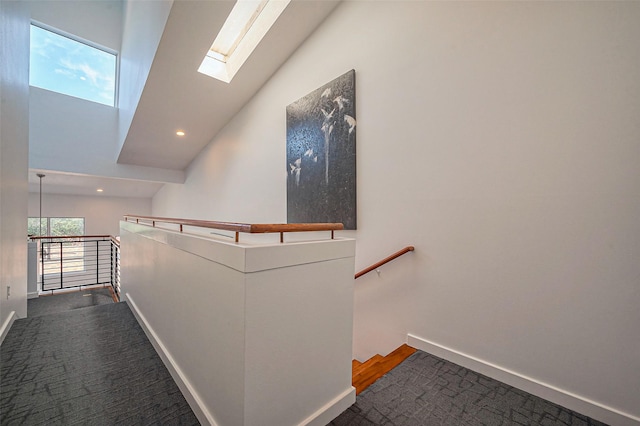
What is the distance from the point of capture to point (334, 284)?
138 centimetres

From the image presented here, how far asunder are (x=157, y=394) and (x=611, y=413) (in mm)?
2468

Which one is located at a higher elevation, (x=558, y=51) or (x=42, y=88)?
(x=42, y=88)

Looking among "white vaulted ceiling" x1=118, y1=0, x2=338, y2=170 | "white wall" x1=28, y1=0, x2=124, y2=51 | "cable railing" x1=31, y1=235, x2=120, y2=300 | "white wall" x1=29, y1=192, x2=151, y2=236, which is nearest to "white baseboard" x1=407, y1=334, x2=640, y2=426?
"white vaulted ceiling" x1=118, y1=0, x2=338, y2=170

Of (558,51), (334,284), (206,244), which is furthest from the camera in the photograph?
(558,51)

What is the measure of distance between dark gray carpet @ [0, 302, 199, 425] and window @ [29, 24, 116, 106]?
4.24 metres

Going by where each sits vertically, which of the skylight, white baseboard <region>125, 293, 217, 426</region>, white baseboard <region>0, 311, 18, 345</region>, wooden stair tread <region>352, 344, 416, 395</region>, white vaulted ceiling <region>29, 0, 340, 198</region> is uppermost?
the skylight

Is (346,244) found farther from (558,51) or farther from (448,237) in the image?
(558,51)

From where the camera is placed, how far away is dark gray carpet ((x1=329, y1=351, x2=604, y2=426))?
139 cm

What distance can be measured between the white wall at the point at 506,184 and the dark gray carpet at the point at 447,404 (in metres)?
0.16

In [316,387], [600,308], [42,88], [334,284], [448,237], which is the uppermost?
[42,88]

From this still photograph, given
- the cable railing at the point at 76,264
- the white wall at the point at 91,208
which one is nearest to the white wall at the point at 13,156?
the cable railing at the point at 76,264

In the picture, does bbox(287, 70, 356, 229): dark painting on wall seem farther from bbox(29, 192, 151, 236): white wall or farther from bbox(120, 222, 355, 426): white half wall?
bbox(29, 192, 151, 236): white wall

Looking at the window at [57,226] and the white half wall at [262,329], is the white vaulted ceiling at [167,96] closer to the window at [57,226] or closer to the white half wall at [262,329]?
the window at [57,226]

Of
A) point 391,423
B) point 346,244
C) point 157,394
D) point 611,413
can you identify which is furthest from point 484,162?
point 157,394
